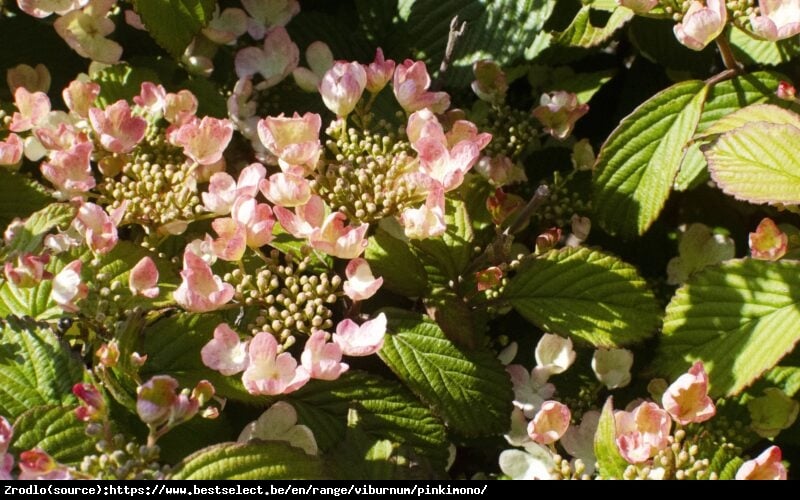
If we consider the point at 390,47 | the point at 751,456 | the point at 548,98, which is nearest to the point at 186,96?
the point at 390,47

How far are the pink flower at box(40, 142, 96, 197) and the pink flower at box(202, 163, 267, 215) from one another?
0.13m

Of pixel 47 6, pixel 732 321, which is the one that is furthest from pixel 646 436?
pixel 47 6

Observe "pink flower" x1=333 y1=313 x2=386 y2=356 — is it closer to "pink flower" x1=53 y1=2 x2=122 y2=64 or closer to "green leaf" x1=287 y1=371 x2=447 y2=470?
"green leaf" x1=287 y1=371 x2=447 y2=470

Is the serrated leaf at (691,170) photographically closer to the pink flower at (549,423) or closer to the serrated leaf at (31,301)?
the pink flower at (549,423)

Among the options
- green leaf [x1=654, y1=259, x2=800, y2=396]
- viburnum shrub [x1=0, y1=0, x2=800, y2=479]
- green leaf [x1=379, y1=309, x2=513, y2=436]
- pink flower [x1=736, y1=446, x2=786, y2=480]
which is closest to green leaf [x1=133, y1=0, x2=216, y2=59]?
viburnum shrub [x1=0, y1=0, x2=800, y2=479]

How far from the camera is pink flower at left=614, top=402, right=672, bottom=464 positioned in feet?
2.99

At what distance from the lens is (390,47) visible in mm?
1344

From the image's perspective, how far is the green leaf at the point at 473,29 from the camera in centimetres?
131

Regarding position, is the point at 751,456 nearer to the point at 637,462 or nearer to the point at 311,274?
the point at 637,462

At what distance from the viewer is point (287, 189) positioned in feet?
3.25

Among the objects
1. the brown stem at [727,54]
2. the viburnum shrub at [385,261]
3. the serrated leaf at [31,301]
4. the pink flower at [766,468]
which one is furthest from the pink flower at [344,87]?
the pink flower at [766,468]

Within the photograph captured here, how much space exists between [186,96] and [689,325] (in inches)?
24.9

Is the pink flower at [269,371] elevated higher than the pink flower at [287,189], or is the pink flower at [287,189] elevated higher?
the pink flower at [287,189]
